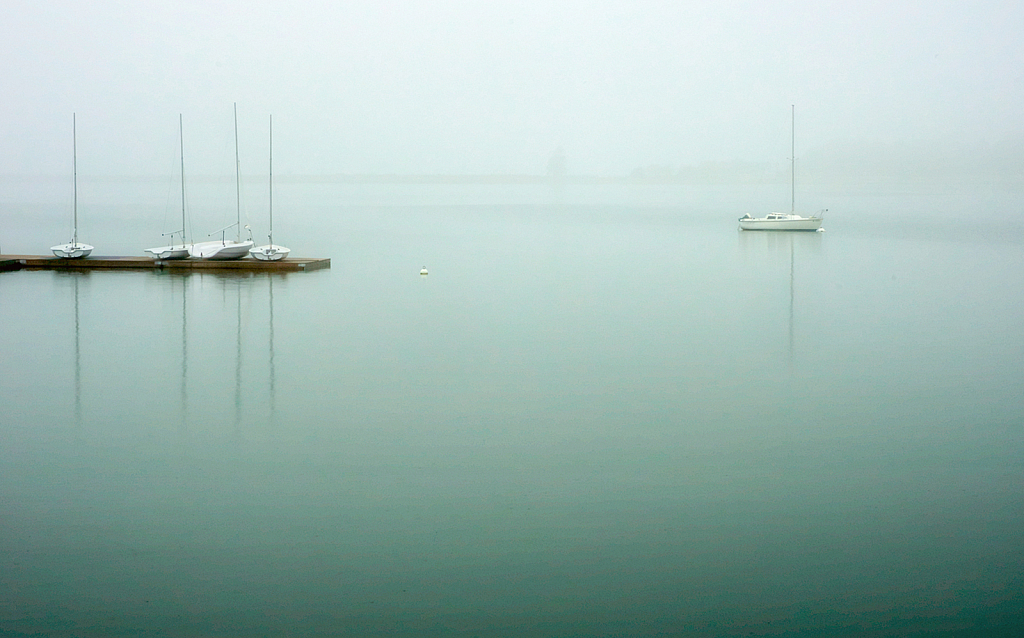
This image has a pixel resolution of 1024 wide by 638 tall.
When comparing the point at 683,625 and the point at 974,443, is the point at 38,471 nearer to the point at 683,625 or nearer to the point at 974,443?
the point at 683,625

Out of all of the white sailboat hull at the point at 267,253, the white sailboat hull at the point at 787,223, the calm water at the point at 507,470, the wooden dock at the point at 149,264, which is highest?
the white sailboat hull at the point at 787,223

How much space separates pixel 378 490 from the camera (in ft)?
26.4

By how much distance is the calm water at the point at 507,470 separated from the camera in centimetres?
601

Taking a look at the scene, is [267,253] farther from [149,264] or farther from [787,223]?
[787,223]

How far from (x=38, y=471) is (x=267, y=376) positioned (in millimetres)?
4502

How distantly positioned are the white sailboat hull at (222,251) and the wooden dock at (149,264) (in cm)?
16

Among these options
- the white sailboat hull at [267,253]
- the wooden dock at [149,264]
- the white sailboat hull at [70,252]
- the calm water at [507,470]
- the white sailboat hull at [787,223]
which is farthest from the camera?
the white sailboat hull at [787,223]

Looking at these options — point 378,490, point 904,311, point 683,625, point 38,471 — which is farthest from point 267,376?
point 904,311

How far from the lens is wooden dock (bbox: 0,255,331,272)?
25.3 metres

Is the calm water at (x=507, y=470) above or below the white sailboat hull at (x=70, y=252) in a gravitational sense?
below

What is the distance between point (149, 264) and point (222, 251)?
1.78m

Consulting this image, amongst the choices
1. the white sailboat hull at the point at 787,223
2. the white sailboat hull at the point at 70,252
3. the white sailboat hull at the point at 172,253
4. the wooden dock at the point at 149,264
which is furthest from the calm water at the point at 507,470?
the white sailboat hull at the point at 787,223

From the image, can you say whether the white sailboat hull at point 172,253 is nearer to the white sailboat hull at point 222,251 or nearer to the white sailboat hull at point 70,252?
the white sailboat hull at point 222,251

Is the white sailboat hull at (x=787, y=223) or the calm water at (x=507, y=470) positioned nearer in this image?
the calm water at (x=507, y=470)
